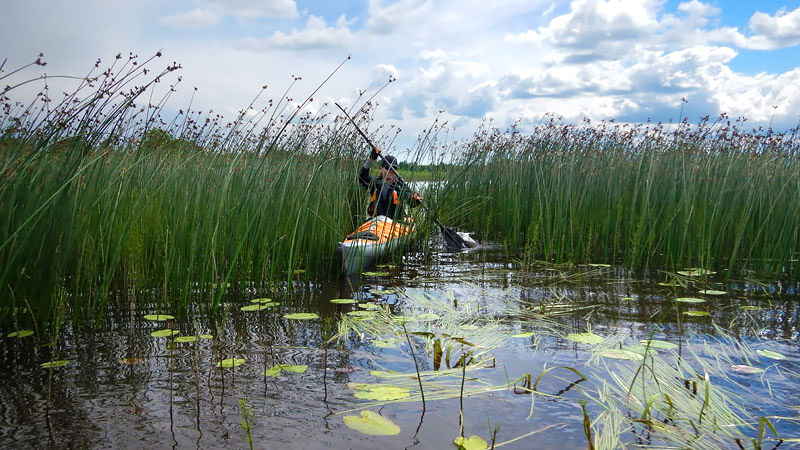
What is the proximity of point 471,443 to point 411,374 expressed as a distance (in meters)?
0.67

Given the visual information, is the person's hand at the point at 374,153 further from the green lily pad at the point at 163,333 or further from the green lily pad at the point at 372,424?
the green lily pad at the point at 372,424

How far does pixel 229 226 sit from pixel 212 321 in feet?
2.39

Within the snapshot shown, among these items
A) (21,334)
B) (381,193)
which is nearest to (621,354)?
(21,334)

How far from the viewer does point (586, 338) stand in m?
3.08

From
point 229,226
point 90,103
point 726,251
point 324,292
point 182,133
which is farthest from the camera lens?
point 726,251

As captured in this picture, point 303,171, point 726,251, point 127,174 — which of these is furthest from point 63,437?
point 726,251

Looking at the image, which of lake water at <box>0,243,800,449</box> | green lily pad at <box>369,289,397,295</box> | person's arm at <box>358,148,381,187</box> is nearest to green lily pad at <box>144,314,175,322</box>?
lake water at <box>0,243,800,449</box>

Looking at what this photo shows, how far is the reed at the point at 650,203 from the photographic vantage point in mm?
5082

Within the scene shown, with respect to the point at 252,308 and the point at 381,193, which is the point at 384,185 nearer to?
the point at 381,193

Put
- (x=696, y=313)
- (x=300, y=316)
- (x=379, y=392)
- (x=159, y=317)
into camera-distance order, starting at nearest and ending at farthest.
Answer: (x=379, y=392)
(x=159, y=317)
(x=300, y=316)
(x=696, y=313)

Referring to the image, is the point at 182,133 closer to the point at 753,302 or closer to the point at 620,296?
the point at 620,296

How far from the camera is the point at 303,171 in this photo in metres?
4.93

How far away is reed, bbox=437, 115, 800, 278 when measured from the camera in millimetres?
5082

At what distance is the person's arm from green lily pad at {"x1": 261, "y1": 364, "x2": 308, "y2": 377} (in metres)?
4.04
